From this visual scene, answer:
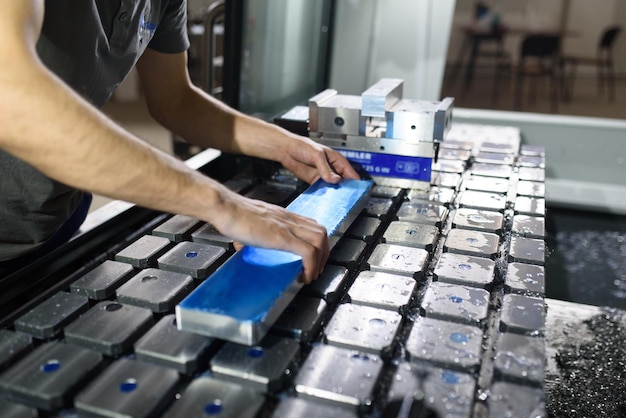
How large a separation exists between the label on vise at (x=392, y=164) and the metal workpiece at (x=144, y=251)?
0.62m

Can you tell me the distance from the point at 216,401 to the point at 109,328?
239 mm

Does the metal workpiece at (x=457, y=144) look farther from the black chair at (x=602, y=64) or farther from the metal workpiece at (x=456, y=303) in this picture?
the black chair at (x=602, y=64)

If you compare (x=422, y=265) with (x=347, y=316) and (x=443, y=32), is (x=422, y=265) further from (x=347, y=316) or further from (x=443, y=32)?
(x=443, y=32)

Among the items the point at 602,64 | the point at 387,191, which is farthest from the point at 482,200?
the point at 602,64

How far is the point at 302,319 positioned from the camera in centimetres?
94

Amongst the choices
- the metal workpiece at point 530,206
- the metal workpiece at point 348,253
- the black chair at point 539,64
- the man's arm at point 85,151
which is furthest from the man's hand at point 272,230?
the black chair at point 539,64

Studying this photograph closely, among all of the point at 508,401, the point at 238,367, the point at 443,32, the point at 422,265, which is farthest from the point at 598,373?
the point at 443,32

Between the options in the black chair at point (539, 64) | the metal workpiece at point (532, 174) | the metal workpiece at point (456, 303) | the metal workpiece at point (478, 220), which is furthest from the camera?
the black chair at point (539, 64)

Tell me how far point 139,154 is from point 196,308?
0.79 feet

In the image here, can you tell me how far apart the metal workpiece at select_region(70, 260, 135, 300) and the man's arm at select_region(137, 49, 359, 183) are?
52 centimetres

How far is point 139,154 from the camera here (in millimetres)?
861

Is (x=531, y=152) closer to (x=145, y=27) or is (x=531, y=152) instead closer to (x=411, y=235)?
(x=411, y=235)

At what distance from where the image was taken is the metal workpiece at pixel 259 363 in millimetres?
802

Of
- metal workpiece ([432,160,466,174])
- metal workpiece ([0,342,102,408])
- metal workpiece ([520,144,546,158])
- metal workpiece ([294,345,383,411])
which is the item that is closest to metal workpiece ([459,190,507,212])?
metal workpiece ([432,160,466,174])
